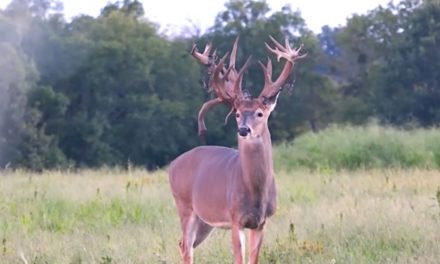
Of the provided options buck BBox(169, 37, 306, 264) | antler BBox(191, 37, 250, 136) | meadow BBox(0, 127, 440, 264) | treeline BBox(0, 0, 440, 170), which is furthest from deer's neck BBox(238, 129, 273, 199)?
treeline BBox(0, 0, 440, 170)

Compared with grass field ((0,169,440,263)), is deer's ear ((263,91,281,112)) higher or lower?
higher

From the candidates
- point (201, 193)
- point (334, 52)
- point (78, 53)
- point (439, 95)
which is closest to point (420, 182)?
point (201, 193)

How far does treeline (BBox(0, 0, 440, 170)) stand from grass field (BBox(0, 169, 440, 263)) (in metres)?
20.8

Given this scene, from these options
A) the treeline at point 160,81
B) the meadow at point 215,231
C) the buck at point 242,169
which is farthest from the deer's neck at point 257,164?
the treeline at point 160,81

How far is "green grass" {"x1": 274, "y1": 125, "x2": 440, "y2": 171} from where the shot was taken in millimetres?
23703

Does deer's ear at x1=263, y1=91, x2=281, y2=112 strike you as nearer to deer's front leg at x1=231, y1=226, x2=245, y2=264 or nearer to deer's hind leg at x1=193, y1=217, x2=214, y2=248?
deer's front leg at x1=231, y1=226, x2=245, y2=264

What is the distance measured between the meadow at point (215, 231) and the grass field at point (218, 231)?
12 mm

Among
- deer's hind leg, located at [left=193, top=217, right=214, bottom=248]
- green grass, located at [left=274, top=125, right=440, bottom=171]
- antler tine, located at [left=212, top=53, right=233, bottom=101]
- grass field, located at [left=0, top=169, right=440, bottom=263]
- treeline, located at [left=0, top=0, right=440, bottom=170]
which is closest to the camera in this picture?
antler tine, located at [left=212, top=53, right=233, bottom=101]

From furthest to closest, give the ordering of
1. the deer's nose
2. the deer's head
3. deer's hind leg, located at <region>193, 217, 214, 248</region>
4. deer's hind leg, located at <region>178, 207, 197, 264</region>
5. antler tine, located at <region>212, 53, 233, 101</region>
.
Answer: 1. deer's hind leg, located at <region>193, 217, 214, 248</region>
2. deer's hind leg, located at <region>178, 207, 197, 264</region>
3. antler tine, located at <region>212, 53, 233, 101</region>
4. the deer's head
5. the deer's nose

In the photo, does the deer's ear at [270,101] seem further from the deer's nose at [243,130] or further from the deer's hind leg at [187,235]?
the deer's hind leg at [187,235]

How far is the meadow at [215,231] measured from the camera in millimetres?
9875

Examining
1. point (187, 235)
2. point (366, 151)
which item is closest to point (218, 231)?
point (187, 235)

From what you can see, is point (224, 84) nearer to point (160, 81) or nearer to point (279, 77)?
point (279, 77)

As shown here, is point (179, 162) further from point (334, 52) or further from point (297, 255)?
point (334, 52)
